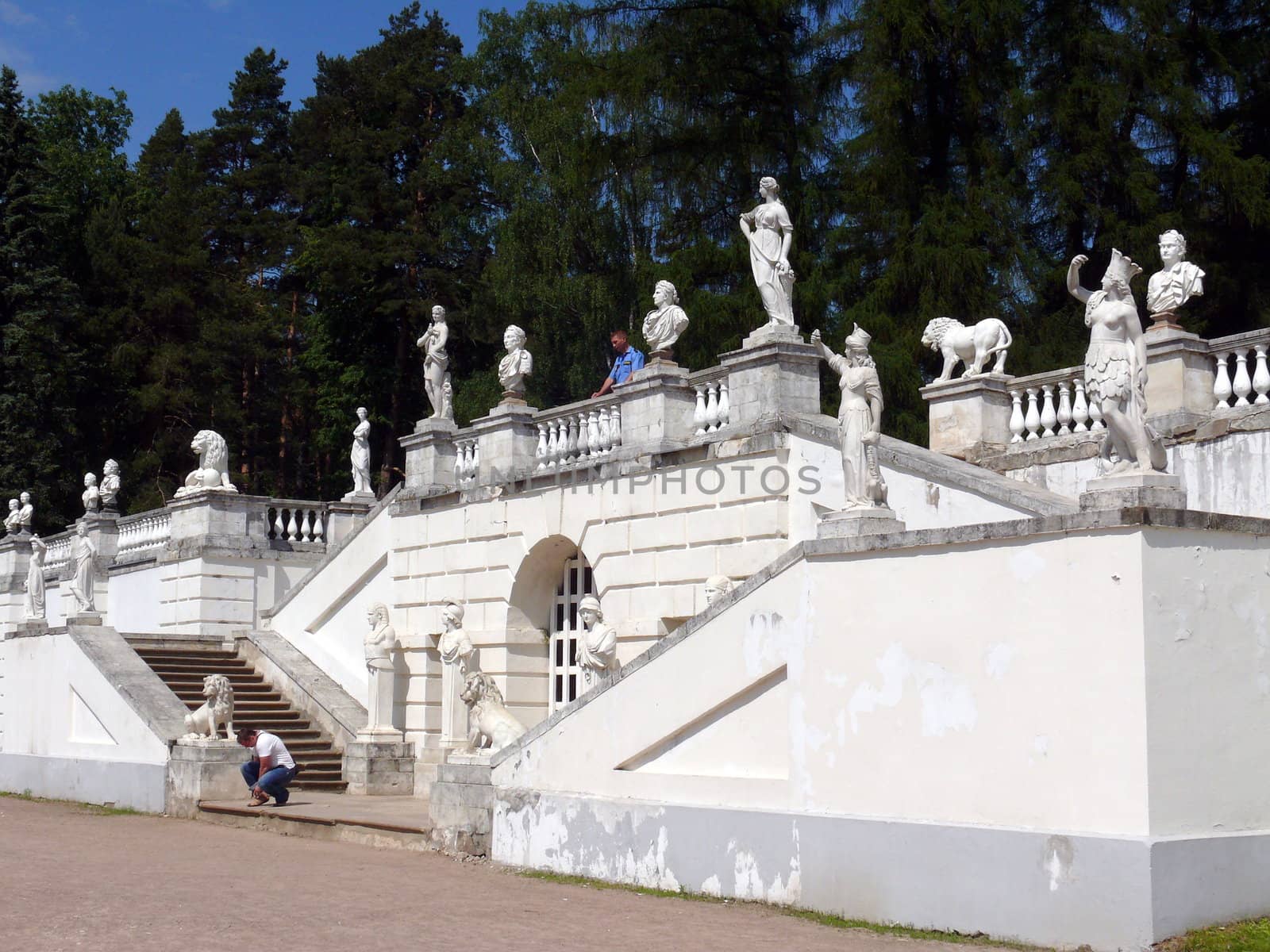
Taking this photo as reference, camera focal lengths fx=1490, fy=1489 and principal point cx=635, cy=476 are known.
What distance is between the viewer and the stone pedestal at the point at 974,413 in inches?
629

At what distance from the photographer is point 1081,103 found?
24.8 m

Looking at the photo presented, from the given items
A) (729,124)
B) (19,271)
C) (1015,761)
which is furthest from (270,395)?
(1015,761)

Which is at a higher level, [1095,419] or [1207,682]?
[1095,419]

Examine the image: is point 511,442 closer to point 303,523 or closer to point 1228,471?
point 303,523

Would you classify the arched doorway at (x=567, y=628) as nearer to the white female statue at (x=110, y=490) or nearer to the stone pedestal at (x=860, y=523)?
the stone pedestal at (x=860, y=523)

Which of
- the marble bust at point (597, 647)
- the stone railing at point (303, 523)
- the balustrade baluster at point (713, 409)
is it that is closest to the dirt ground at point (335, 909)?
Result: the marble bust at point (597, 647)

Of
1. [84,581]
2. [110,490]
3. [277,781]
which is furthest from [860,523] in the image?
[110,490]

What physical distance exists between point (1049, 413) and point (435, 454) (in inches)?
328

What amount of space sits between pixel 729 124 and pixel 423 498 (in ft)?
38.4

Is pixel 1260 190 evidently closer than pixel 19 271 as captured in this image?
Yes

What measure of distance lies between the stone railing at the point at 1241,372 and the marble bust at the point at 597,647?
624 cm

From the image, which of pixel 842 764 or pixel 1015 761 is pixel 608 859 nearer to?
pixel 842 764

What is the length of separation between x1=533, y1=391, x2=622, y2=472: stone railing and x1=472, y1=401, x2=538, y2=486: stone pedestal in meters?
0.13

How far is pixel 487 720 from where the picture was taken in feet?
43.4
